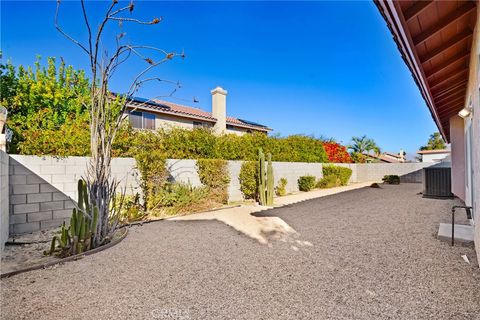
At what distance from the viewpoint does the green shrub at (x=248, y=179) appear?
11.9m

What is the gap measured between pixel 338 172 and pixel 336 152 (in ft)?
10.2

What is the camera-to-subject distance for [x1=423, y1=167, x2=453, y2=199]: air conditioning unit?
37.0 feet

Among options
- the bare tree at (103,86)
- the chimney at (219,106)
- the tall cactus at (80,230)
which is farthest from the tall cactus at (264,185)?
the chimney at (219,106)

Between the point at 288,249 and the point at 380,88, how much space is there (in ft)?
56.2

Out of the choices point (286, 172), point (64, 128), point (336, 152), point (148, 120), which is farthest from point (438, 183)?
point (148, 120)

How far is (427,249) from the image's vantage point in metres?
4.71

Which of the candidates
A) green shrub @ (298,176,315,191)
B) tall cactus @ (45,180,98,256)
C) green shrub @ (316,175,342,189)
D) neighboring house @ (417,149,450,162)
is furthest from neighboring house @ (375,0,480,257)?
neighboring house @ (417,149,450,162)

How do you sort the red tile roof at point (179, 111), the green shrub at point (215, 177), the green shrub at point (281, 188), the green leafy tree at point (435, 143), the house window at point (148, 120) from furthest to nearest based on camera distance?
the green leafy tree at point (435, 143) < the red tile roof at point (179, 111) < the house window at point (148, 120) < the green shrub at point (281, 188) < the green shrub at point (215, 177)

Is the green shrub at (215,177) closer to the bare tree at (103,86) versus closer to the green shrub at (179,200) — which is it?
the green shrub at (179,200)

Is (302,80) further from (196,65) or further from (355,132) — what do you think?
(355,132)

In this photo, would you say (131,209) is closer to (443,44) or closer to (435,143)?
(443,44)

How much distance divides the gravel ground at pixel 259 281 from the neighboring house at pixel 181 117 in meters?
12.7

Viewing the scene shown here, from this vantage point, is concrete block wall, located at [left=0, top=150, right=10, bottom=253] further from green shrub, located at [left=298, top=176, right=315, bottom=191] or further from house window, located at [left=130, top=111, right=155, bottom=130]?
green shrub, located at [left=298, top=176, right=315, bottom=191]

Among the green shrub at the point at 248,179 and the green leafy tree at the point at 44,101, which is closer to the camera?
the green leafy tree at the point at 44,101
